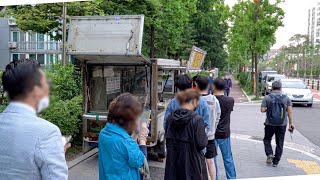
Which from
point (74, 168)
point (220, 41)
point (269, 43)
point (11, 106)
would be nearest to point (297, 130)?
point (74, 168)

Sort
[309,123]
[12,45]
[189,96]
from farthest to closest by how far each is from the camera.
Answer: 1. [12,45]
2. [309,123]
3. [189,96]

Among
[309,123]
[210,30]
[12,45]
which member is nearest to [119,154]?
[309,123]

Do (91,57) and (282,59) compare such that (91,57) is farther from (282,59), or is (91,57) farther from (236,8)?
(282,59)

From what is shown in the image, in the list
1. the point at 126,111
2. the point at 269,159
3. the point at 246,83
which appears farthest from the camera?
the point at 246,83

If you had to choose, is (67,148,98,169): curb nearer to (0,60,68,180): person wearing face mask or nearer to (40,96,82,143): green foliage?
(40,96,82,143): green foliage

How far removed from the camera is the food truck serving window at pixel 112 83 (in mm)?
6969

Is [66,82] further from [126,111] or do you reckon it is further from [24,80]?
[24,80]

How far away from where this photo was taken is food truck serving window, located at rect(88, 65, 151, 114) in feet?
22.9

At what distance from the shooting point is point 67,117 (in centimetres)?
705

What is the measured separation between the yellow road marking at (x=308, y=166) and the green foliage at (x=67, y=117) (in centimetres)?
450

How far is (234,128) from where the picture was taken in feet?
37.8

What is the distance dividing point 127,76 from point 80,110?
1355mm

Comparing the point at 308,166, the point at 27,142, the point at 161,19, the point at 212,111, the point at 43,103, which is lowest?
the point at 308,166

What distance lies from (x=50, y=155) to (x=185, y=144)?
209 centimetres
